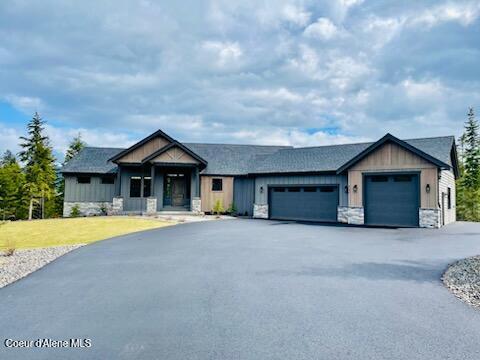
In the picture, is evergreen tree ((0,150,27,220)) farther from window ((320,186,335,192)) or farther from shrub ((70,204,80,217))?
window ((320,186,335,192))

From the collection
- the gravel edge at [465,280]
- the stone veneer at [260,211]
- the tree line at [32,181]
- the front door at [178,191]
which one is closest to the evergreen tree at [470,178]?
the stone veneer at [260,211]

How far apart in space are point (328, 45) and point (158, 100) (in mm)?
18025

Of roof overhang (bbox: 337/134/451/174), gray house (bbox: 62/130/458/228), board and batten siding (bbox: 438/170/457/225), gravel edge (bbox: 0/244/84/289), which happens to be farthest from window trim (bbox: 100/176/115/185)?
board and batten siding (bbox: 438/170/457/225)

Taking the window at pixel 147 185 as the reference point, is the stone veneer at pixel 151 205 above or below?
below

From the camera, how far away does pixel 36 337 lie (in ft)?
12.6

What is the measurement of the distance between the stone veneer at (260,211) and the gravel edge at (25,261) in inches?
547

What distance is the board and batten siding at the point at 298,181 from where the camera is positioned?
19.6m

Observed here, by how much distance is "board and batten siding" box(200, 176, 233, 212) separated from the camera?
24562 mm

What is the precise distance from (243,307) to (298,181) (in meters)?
17.3

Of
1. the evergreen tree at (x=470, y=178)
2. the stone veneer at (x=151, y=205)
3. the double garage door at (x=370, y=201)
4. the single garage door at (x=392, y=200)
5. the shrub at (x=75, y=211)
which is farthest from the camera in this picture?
the evergreen tree at (x=470, y=178)

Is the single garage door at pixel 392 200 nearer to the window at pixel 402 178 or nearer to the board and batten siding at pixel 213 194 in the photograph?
the window at pixel 402 178

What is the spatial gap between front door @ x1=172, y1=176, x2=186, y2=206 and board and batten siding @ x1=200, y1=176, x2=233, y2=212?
164 centimetres

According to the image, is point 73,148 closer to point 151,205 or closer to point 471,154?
point 151,205

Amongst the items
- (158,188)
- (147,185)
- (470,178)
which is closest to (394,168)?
(158,188)
